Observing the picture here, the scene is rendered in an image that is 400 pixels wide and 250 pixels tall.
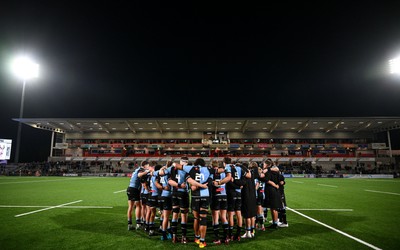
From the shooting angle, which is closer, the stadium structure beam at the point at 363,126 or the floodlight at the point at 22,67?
the floodlight at the point at 22,67

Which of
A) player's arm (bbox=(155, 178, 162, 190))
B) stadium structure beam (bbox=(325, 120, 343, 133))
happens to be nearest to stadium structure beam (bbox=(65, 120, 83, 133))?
player's arm (bbox=(155, 178, 162, 190))

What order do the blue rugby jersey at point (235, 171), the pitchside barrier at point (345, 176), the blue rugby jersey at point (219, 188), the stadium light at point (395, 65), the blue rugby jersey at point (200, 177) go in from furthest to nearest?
the pitchside barrier at point (345, 176) < the stadium light at point (395, 65) < the blue rugby jersey at point (235, 171) < the blue rugby jersey at point (219, 188) < the blue rugby jersey at point (200, 177)

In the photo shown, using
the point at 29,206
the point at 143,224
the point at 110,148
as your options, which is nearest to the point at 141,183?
the point at 143,224

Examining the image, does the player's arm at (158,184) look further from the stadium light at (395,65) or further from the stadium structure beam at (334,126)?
the stadium structure beam at (334,126)

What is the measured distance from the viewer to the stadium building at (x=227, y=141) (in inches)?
1860

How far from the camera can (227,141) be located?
169 ft

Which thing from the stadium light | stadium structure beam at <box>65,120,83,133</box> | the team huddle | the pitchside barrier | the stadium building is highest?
the stadium light

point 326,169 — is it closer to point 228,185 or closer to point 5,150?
point 228,185

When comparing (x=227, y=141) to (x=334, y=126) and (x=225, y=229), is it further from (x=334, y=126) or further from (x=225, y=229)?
(x=225, y=229)

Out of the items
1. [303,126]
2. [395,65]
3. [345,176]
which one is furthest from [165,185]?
[303,126]

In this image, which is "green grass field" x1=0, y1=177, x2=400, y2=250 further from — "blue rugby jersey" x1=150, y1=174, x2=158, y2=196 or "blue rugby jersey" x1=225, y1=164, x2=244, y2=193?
"blue rugby jersey" x1=225, y1=164, x2=244, y2=193

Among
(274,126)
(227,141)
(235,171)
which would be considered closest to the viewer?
(235,171)

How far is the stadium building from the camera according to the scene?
47.2 meters

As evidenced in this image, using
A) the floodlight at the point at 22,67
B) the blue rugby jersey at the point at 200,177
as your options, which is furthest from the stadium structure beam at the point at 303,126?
the floodlight at the point at 22,67
